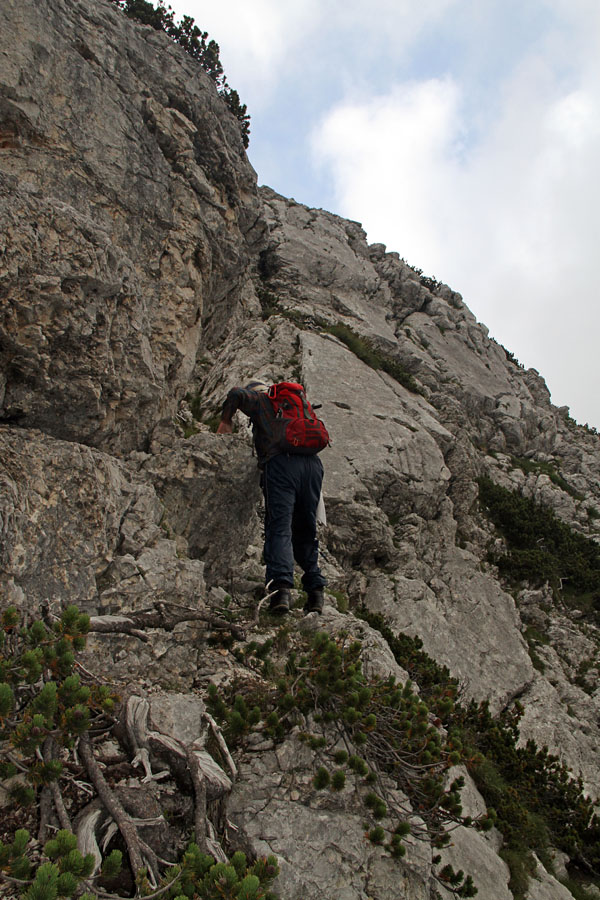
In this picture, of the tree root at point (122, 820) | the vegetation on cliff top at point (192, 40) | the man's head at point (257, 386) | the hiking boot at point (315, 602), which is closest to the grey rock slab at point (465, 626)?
the hiking boot at point (315, 602)

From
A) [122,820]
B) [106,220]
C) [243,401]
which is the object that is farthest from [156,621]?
[106,220]

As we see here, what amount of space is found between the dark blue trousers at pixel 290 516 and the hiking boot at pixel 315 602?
2.8 inches

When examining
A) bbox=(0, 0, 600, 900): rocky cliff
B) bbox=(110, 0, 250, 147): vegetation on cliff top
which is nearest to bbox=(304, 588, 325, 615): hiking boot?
bbox=(0, 0, 600, 900): rocky cliff

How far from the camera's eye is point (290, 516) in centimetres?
647

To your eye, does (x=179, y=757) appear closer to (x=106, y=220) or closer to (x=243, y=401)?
(x=243, y=401)

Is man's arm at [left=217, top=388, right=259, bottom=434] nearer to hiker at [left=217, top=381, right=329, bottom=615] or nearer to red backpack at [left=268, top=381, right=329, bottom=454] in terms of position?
hiker at [left=217, top=381, right=329, bottom=615]

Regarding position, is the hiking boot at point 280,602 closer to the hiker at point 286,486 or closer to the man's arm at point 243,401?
the hiker at point 286,486

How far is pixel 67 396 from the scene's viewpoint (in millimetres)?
5852

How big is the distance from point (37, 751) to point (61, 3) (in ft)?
43.1

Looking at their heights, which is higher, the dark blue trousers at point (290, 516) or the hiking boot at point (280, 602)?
the dark blue trousers at point (290, 516)

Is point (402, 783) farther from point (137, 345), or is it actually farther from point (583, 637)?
point (583, 637)

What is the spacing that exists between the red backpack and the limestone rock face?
1936mm

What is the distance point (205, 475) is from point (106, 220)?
486 cm

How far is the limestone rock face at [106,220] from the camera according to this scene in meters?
5.62
